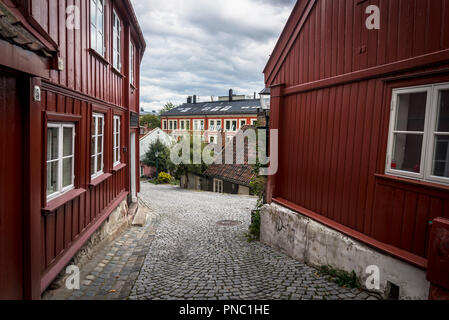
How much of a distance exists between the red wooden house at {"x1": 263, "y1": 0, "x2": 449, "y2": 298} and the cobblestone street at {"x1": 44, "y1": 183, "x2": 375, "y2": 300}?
622mm

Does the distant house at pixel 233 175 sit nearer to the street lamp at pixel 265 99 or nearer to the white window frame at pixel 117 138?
the street lamp at pixel 265 99

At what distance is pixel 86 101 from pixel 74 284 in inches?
117

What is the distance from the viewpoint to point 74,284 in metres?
4.65

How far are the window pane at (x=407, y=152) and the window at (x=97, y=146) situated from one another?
5134 millimetres

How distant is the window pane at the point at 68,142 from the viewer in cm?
496

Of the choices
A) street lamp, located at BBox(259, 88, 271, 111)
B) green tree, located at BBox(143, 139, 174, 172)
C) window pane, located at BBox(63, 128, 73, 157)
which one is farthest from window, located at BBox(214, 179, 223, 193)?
window pane, located at BBox(63, 128, 73, 157)

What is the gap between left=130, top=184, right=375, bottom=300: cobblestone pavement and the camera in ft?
15.4

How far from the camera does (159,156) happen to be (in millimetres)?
37156

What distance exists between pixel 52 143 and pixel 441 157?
483 cm

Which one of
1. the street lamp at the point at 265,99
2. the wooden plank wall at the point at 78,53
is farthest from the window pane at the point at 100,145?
the street lamp at the point at 265,99

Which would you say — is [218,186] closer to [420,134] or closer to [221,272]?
[221,272]
